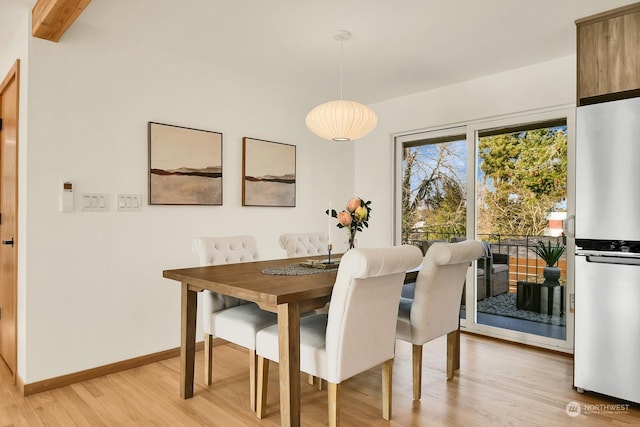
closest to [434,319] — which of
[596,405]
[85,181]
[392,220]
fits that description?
[596,405]

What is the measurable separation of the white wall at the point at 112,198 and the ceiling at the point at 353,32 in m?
0.18

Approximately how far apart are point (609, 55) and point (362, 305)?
2257mm

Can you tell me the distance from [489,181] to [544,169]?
0.48 meters

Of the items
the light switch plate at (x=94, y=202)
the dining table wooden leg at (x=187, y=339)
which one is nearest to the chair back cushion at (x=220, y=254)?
the dining table wooden leg at (x=187, y=339)

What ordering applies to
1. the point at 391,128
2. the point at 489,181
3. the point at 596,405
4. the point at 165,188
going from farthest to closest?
the point at 391,128, the point at 489,181, the point at 165,188, the point at 596,405

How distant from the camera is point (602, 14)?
8.65 ft

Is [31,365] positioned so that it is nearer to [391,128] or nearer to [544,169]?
[391,128]

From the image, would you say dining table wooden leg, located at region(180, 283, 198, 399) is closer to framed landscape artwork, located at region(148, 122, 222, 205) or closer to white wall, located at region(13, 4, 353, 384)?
white wall, located at region(13, 4, 353, 384)

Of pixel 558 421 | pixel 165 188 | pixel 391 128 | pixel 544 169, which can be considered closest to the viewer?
pixel 558 421

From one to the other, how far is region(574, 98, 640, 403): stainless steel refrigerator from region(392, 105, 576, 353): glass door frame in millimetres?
567

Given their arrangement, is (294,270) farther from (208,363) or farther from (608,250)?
(608,250)

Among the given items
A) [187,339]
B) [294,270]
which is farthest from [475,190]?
[187,339]

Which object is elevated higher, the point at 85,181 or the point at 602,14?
the point at 602,14

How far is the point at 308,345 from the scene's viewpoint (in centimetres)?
207
